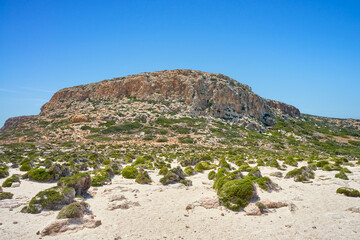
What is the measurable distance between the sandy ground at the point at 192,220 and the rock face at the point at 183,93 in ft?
199

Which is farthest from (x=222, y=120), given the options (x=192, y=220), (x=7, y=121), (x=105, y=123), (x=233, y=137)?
(x=7, y=121)

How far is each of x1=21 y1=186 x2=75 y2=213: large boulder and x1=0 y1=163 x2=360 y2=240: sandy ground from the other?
0.35m

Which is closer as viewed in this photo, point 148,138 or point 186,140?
point 186,140

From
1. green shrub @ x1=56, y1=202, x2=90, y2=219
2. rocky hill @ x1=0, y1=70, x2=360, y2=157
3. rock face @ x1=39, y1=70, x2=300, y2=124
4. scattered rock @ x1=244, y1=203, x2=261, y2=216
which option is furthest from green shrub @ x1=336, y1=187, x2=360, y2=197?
rock face @ x1=39, y1=70, x2=300, y2=124

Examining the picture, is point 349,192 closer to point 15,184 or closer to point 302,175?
point 302,175

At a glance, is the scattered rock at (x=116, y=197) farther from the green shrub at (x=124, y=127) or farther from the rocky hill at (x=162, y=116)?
the green shrub at (x=124, y=127)

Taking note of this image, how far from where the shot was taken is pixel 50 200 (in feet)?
29.9

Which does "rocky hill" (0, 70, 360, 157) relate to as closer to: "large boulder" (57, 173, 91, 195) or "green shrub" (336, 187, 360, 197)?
"large boulder" (57, 173, 91, 195)

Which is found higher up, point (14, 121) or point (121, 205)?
point (14, 121)

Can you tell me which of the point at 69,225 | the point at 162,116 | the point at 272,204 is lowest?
the point at 69,225

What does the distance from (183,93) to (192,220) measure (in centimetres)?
7035

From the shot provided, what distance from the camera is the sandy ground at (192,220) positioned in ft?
23.7

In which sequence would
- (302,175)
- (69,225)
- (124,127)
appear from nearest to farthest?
1. (69,225)
2. (302,175)
3. (124,127)

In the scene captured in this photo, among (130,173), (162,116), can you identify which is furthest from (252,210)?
(162,116)
